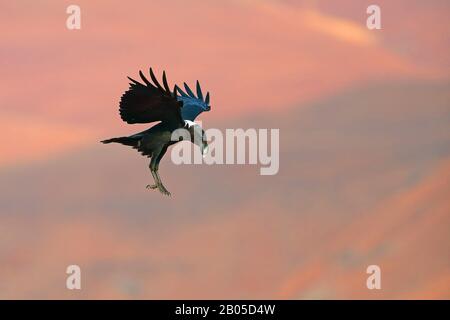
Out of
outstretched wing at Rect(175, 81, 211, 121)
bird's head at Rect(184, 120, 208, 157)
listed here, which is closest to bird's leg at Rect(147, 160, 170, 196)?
bird's head at Rect(184, 120, 208, 157)

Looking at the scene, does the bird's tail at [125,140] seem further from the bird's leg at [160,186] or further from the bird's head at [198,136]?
the bird's head at [198,136]

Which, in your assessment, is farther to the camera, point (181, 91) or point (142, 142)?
point (181, 91)

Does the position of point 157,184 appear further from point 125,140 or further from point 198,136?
point 198,136

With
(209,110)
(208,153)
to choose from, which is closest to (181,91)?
(209,110)

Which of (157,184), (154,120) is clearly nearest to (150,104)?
(154,120)

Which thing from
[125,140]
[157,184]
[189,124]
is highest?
[189,124]

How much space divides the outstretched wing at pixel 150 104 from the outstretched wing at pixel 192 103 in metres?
1.78

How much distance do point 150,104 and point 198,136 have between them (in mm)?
1567

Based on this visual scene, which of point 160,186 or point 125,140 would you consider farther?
point 125,140

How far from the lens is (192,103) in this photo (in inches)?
1296

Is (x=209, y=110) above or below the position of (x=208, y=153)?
above

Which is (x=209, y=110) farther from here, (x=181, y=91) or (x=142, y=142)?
(x=142, y=142)

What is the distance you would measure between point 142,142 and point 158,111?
0.97 meters

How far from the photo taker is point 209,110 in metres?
33.0
